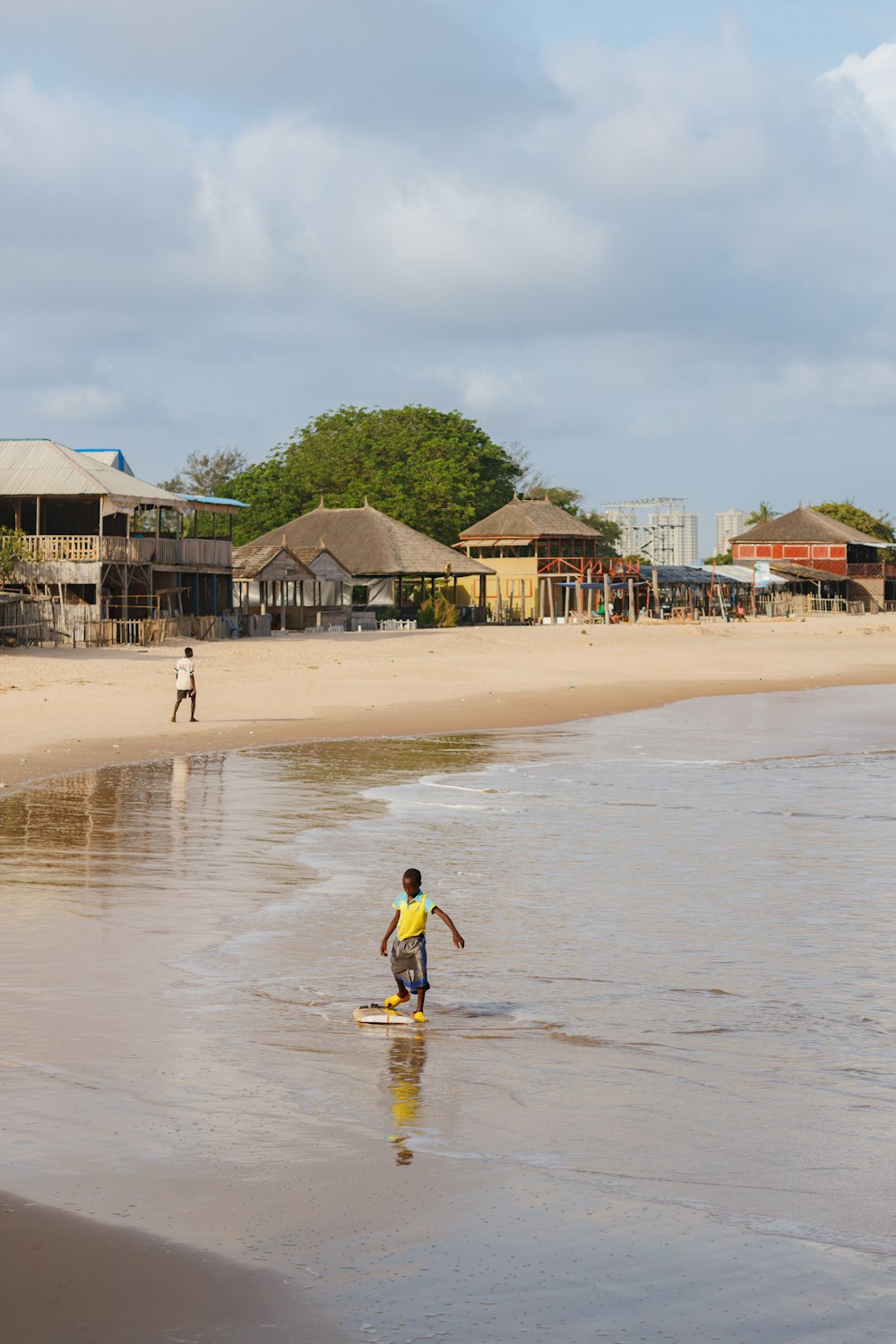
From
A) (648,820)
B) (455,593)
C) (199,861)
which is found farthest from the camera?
(455,593)

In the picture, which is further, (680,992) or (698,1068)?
(680,992)

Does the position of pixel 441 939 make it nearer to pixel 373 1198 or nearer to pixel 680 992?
pixel 680 992

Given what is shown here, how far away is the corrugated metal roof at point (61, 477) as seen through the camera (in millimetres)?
45781

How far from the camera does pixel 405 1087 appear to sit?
296 inches

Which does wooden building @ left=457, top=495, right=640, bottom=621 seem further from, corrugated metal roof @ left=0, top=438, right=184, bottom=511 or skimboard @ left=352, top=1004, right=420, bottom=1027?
skimboard @ left=352, top=1004, right=420, bottom=1027

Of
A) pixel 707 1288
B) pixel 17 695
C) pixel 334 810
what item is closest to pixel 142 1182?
pixel 707 1288

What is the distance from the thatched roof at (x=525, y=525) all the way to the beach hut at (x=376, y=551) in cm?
591

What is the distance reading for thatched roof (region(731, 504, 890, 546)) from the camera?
97375mm

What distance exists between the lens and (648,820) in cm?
1736

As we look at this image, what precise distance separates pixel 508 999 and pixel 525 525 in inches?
2600

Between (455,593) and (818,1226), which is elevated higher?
(455,593)

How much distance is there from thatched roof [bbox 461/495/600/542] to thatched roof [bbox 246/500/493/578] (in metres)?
6.09

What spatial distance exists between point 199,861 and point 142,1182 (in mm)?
8384

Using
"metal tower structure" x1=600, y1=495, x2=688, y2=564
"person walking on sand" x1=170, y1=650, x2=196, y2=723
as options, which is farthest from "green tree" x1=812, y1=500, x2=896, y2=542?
"person walking on sand" x1=170, y1=650, x2=196, y2=723
